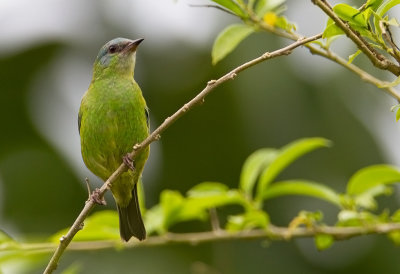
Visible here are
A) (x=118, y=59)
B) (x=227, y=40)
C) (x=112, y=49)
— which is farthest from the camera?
(x=112, y=49)

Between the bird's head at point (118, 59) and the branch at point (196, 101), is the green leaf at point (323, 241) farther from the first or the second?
the bird's head at point (118, 59)

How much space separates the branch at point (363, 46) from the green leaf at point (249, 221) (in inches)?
57.3

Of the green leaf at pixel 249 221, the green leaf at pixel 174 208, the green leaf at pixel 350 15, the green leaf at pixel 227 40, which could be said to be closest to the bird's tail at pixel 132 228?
the green leaf at pixel 174 208

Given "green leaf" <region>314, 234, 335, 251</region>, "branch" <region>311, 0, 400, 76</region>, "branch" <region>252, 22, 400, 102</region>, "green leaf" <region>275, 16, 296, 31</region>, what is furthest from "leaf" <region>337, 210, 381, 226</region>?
"branch" <region>311, 0, 400, 76</region>

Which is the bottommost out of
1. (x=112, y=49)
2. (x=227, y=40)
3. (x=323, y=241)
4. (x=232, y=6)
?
(x=323, y=241)

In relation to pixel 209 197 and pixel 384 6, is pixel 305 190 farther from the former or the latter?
pixel 384 6

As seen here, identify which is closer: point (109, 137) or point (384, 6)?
point (384, 6)

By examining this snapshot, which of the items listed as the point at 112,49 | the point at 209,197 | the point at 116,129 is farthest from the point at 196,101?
the point at 112,49

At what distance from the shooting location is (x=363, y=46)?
8.39 ft

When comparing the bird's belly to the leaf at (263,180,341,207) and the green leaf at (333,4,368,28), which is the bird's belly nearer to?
the leaf at (263,180,341,207)

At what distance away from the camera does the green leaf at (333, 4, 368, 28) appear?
2.73 metres

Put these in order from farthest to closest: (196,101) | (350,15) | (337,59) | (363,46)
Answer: (337,59) < (196,101) < (350,15) < (363,46)

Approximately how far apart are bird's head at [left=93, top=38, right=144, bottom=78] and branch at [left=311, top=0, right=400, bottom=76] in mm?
2844

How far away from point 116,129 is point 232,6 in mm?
1821
